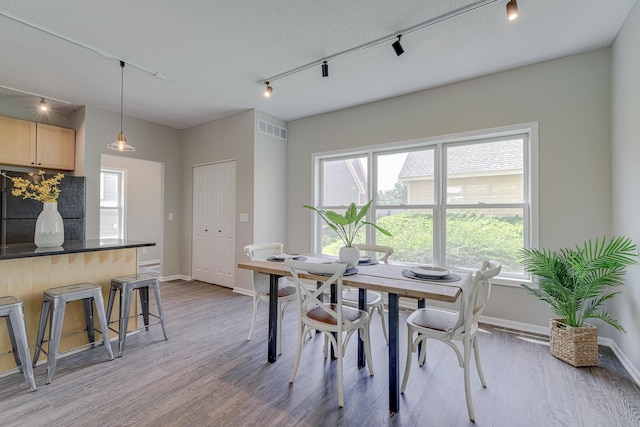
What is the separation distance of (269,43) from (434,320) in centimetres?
272

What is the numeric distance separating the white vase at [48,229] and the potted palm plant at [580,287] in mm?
4297

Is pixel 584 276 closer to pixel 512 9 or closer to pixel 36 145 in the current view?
pixel 512 9

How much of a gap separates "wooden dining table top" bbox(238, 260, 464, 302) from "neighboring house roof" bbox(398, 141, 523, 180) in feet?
5.90

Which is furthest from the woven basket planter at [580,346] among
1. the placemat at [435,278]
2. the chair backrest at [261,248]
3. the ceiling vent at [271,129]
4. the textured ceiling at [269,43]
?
the ceiling vent at [271,129]

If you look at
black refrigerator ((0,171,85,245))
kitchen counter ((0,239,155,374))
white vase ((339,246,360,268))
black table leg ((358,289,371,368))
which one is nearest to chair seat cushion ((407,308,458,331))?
black table leg ((358,289,371,368))

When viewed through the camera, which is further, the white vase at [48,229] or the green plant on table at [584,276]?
the white vase at [48,229]

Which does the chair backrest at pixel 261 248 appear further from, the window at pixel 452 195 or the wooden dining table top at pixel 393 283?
the window at pixel 452 195

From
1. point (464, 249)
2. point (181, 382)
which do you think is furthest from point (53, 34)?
point (464, 249)

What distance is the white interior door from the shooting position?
4746 millimetres

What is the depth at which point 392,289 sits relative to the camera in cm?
181

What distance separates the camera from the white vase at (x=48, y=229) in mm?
2508

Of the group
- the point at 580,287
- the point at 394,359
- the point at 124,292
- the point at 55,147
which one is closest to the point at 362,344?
the point at 394,359

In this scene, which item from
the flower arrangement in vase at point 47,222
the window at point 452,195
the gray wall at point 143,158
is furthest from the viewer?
the gray wall at point 143,158

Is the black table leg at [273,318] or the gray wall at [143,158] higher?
the gray wall at [143,158]
